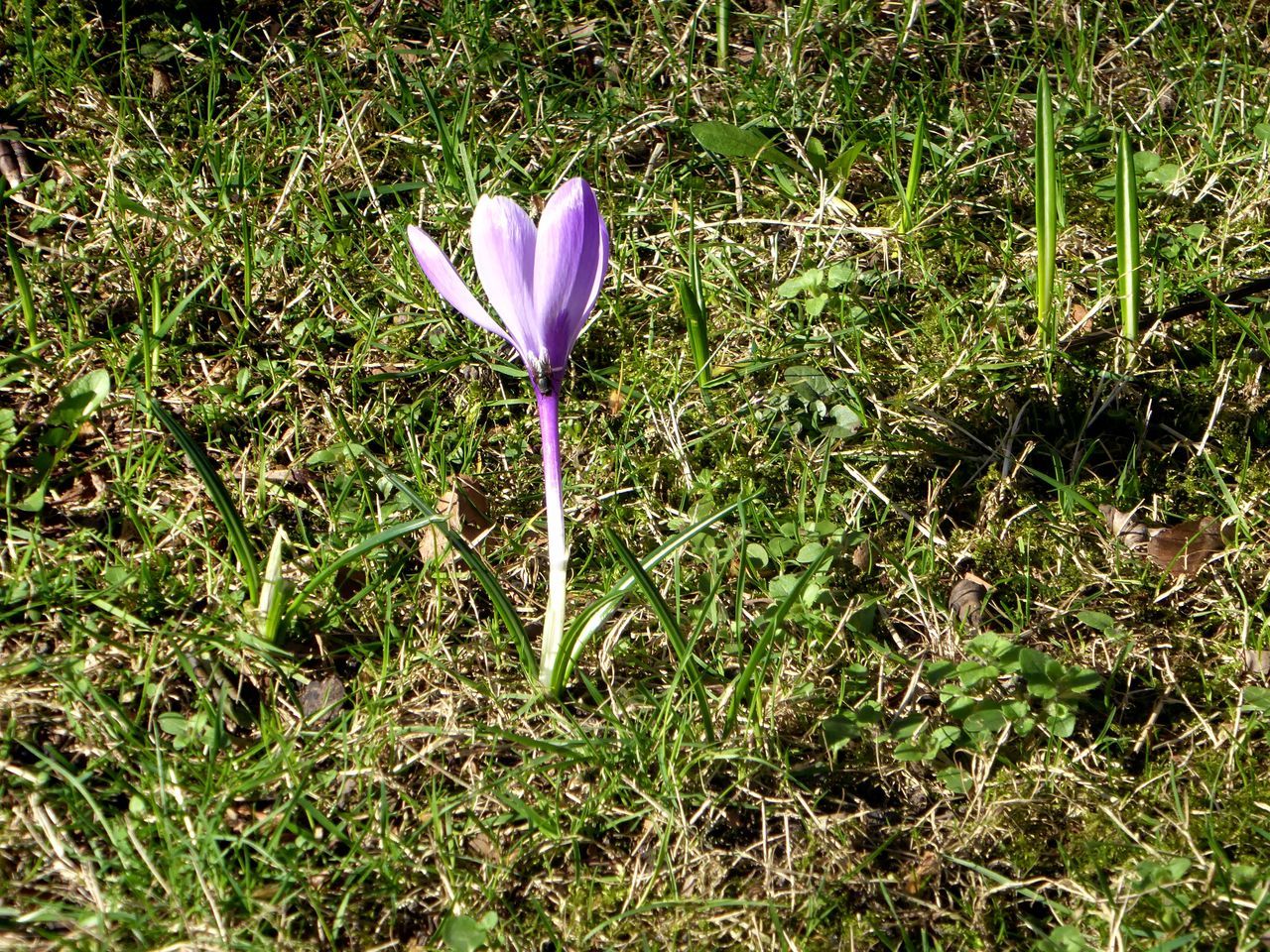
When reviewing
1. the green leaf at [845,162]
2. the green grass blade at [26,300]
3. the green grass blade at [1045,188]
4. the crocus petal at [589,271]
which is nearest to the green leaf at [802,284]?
the green leaf at [845,162]

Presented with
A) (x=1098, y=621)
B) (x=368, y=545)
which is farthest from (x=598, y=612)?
(x=1098, y=621)

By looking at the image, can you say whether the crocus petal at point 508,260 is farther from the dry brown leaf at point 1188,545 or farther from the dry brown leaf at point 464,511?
the dry brown leaf at point 1188,545

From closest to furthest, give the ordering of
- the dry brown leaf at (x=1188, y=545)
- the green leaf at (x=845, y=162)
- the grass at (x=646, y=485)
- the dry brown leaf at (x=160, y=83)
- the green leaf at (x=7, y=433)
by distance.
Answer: the grass at (x=646, y=485)
the dry brown leaf at (x=1188, y=545)
the green leaf at (x=7, y=433)
the green leaf at (x=845, y=162)
the dry brown leaf at (x=160, y=83)

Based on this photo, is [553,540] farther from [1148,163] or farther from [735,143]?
[1148,163]

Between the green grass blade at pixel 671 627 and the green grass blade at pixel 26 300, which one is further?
the green grass blade at pixel 26 300

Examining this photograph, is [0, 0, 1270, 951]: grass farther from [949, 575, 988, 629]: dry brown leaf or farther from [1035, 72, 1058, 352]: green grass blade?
[1035, 72, 1058, 352]: green grass blade

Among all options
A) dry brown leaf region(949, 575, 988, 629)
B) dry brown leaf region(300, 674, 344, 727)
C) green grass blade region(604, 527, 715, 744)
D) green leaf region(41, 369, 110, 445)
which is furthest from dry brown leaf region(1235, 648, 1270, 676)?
green leaf region(41, 369, 110, 445)

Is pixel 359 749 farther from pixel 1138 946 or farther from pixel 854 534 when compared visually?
pixel 1138 946

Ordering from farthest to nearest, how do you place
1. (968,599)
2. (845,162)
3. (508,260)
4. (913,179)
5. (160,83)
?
(160,83) < (845,162) < (913,179) < (968,599) < (508,260)

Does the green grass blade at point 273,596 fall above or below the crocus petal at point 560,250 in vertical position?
below
